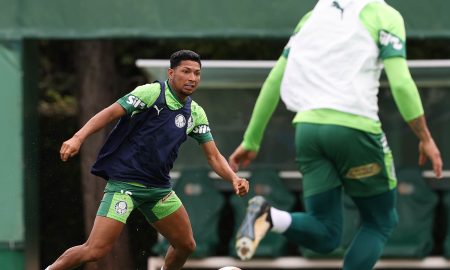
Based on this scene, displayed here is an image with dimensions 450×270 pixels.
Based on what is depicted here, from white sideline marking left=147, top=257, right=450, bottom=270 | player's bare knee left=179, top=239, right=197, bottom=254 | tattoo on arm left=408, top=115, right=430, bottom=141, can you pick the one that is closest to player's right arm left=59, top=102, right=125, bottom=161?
player's bare knee left=179, top=239, right=197, bottom=254

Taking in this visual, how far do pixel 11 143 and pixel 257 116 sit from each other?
125 inches

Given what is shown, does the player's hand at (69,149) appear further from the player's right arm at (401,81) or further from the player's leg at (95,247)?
the player's right arm at (401,81)

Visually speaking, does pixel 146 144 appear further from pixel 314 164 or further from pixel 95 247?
pixel 314 164

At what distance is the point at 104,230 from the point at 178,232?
1.75 feet

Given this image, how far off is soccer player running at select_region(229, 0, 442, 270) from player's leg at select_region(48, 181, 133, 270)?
754 millimetres

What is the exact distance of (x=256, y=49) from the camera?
1598cm

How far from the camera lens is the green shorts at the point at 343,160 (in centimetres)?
751

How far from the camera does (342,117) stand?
7508 mm

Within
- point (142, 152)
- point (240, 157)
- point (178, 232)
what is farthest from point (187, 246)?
point (142, 152)

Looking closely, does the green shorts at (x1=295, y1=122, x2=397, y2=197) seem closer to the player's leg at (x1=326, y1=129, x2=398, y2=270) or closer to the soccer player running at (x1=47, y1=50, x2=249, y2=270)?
the player's leg at (x1=326, y1=129, x2=398, y2=270)

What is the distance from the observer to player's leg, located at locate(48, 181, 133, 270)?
767 centimetres

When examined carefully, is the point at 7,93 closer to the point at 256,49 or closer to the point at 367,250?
A: the point at 367,250

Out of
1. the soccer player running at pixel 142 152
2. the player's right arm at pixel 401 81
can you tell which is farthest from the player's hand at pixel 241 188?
the player's right arm at pixel 401 81

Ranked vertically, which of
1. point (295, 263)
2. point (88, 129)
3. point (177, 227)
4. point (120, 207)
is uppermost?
point (88, 129)
